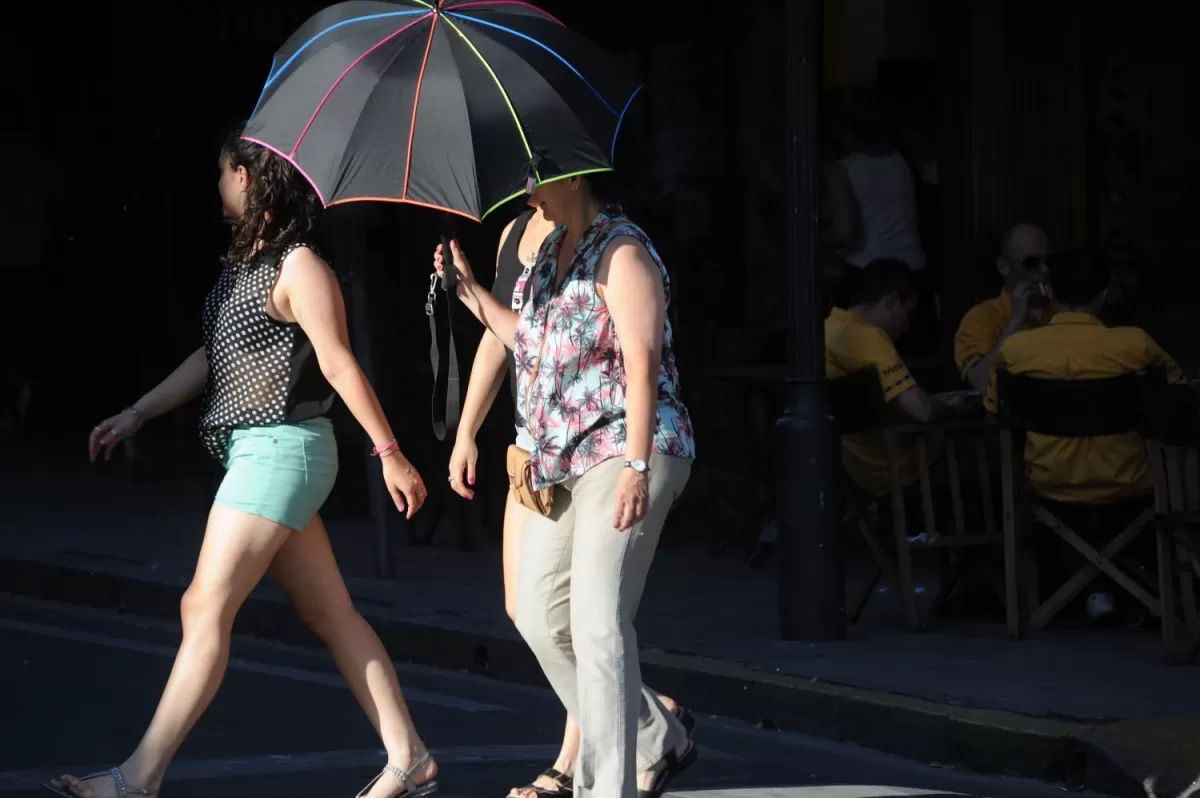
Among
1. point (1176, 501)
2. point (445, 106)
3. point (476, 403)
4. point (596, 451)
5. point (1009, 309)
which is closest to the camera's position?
point (596, 451)

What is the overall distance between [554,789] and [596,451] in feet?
3.83

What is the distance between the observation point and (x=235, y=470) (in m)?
5.71

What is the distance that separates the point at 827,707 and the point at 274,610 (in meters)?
2.96

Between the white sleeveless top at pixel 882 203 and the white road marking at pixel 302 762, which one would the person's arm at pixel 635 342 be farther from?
the white sleeveless top at pixel 882 203

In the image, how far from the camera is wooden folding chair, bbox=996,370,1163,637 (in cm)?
800

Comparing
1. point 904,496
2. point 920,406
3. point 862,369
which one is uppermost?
point 862,369

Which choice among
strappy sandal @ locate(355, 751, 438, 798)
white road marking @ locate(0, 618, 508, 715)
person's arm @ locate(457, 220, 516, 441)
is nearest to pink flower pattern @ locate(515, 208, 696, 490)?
person's arm @ locate(457, 220, 516, 441)

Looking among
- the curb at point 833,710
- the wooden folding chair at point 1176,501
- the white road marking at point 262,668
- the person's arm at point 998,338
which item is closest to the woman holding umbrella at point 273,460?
the curb at point 833,710

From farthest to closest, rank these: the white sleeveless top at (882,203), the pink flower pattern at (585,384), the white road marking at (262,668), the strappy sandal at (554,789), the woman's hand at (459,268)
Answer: the white sleeveless top at (882,203), the white road marking at (262,668), the strappy sandal at (554,789), the woman's hand at (459,268), the pink flower pattern at (585,384)

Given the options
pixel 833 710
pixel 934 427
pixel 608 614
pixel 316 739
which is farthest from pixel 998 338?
pixel 608 614

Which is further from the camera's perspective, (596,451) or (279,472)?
(279,472)

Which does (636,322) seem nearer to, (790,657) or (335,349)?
(335,349)

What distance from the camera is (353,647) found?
5.83 meters

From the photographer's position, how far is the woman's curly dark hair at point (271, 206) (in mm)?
5746
